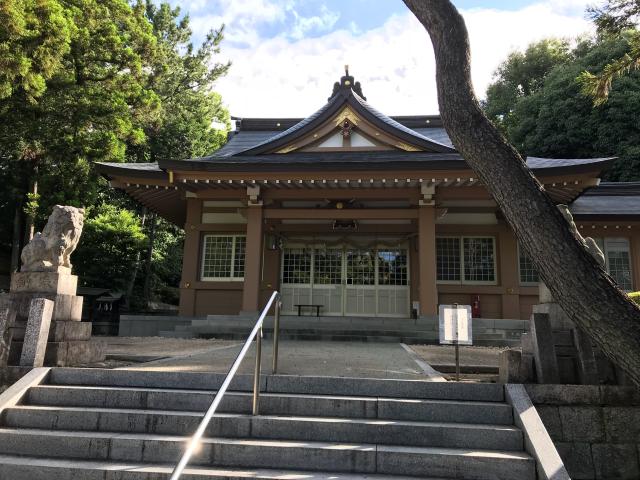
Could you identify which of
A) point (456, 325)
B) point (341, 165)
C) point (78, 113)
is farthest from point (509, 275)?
point (78, 113)

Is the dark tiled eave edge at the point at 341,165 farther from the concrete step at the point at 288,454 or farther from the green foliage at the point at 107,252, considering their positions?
the concrete step at the point at 288,454

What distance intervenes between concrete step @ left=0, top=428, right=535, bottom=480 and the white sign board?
1.43m

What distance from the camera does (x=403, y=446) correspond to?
348 centimetres

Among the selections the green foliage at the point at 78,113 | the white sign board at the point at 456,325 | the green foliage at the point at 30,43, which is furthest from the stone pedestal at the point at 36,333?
the green foliage at the point at 78,113

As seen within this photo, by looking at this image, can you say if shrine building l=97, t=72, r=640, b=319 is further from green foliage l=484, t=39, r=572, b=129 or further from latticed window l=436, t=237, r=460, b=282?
green foliage l=484, t=39, r=572, b=129

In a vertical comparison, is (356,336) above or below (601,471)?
above

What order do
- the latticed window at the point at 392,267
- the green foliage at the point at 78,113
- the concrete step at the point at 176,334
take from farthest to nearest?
the green foliage at the point at 78,113 → the latticed window at the point at 392,267 → the concrete step at the point at 176,334

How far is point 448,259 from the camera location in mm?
12172

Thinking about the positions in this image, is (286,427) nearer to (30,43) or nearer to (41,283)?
(41,283)

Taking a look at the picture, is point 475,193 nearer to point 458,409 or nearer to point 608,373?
point 608,373

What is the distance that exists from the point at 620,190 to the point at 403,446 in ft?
45.2

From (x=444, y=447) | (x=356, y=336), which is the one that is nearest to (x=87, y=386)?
(x=444, y=447)

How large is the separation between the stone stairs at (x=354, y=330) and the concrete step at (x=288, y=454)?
5.90 m

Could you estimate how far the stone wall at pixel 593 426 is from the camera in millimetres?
3697
